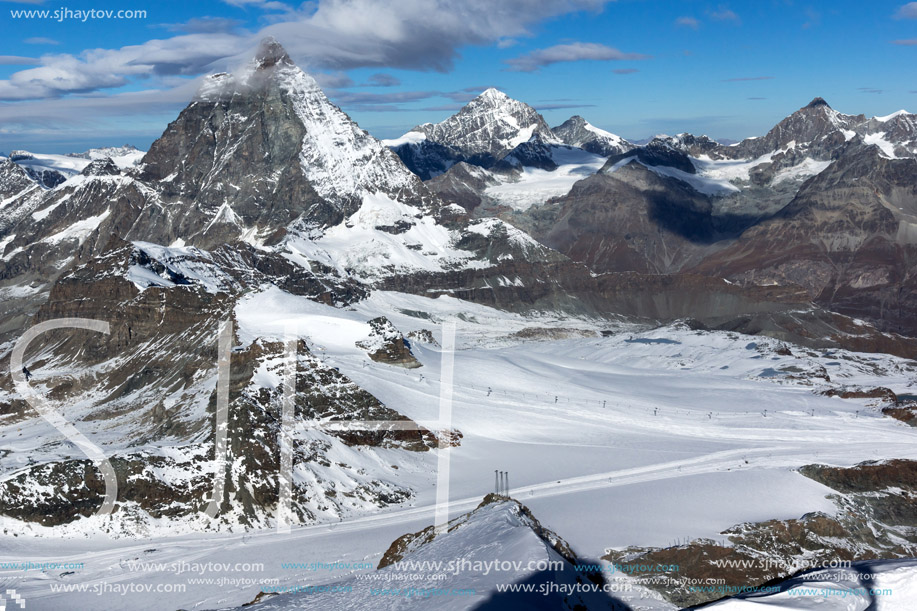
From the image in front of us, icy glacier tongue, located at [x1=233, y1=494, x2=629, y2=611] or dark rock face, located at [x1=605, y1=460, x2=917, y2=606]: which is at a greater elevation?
icy glacier tongue, located at [x1=233, y1=494, x2=629, y2=611]

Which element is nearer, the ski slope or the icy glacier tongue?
the icy glacier tongue

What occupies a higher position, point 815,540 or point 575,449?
point 815,540

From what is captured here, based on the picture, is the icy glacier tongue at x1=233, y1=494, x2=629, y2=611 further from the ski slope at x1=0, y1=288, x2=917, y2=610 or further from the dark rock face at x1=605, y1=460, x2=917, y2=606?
the dark rock face at x1=605, y1=460, x2=917, y2=606

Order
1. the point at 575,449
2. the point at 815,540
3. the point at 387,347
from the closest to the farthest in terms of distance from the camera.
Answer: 1. the point at 815,540
2. the point at 575,449
3. the point at 387,347

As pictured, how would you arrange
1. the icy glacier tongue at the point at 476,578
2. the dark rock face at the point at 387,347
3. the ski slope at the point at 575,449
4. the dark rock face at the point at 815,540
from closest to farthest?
the icy glacier tongue at the point at 476,578 → the dark rock face at the point at 815,540 → the ski slope at the point at 575,449 → the dark rock face at the point at 387,347

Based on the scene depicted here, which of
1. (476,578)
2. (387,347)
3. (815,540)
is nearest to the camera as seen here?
(476,578)

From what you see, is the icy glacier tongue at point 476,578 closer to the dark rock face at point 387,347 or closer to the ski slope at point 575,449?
the ski slope at point 575,449

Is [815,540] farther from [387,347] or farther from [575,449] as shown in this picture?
[387,347]

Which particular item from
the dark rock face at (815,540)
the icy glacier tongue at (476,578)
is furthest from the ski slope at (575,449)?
the icy glacier tongue at (476,578)

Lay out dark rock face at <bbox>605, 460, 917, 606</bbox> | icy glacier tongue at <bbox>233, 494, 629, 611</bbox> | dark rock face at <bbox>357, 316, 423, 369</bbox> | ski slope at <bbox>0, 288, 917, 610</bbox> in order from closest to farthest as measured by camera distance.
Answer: icy glacier tongue at <bbox>233, 494, 629, 611</bbox>, dark rock face at <bbox>605, 460, 917, 606</bbox>, ski slope at <bbox>0, 288, 917, 610</bbox>, dark rock face at <bbox>357, 316, 423, 369</bbox>

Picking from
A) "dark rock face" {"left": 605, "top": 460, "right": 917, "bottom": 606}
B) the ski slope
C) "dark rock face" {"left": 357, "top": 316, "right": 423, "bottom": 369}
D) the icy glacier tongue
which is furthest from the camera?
"dark rock face" {"left": 357, "top": 316, "right": 423, "bottom": 369}

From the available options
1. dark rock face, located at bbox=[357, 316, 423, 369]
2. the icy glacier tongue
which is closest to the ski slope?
dark rock face, located at bbox=[357, 316, 423, 369]

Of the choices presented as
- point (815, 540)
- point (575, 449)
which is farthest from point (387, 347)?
point (815, 540)
